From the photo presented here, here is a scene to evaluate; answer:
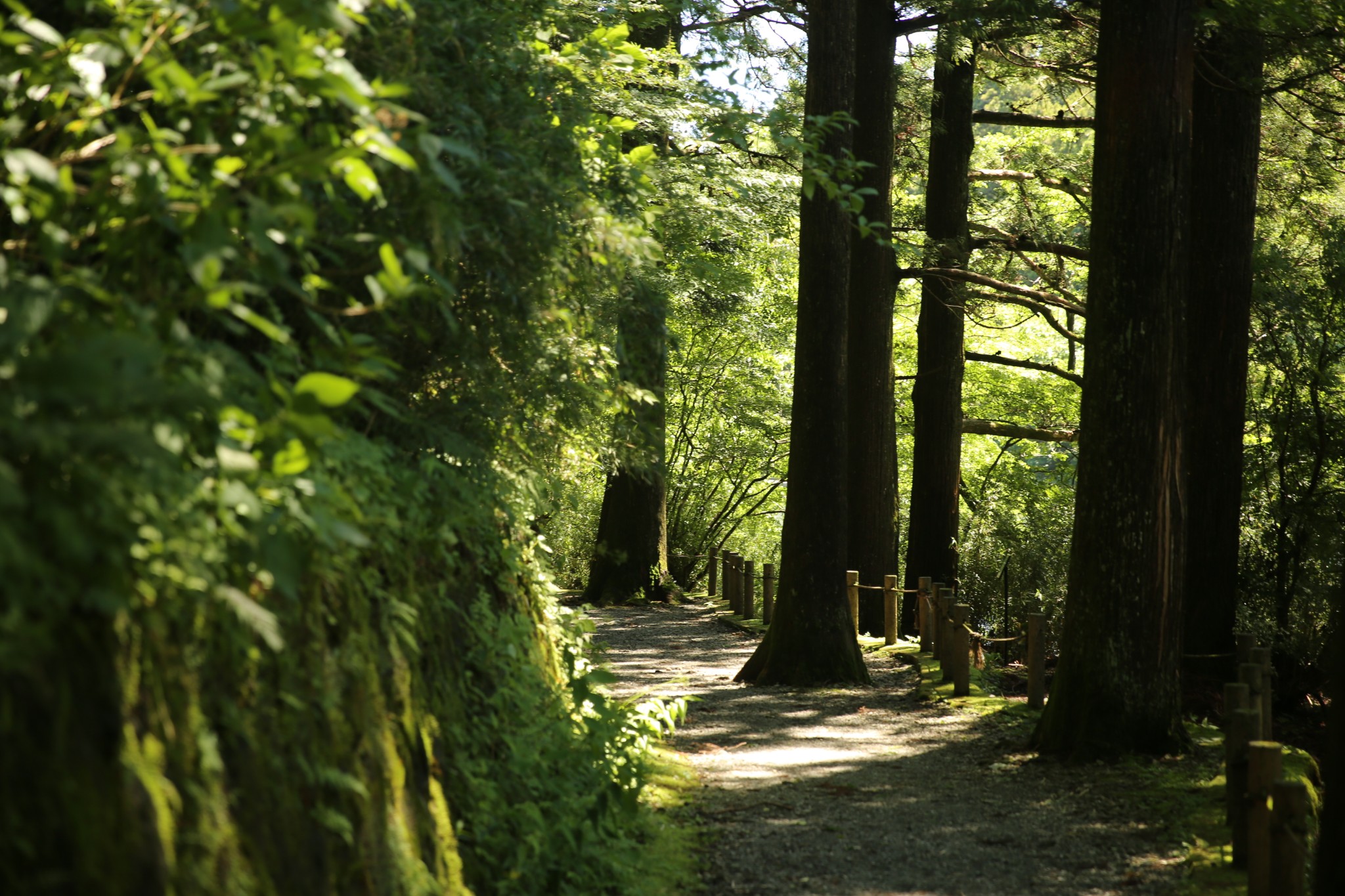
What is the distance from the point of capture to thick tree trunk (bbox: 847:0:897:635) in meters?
15.3

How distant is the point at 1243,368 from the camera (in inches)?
455

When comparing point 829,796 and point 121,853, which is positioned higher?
point 121,853

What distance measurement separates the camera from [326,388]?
2.36 m

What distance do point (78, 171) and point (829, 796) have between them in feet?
20.8

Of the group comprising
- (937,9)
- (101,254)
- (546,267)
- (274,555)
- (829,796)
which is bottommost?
(829,796)

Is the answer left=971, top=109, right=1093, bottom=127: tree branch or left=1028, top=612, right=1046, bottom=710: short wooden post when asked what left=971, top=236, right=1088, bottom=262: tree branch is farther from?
left=1028, top=612, right=1046, bottom=710: short wooden post

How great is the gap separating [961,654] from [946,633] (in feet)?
2.55

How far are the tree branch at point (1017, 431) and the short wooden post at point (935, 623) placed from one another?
296 inches

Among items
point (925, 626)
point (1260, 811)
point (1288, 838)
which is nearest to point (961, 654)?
point (925, 626)

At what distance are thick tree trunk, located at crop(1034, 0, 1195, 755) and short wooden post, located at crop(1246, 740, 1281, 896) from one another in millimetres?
2687

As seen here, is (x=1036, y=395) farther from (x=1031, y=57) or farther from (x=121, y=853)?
(x=121, y=853)

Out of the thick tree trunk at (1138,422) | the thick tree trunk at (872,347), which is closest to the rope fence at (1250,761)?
the thick tree trunk at (1138,422)

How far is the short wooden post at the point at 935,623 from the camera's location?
12.1 m

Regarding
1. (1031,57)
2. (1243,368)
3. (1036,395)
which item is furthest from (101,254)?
(1036,395)
